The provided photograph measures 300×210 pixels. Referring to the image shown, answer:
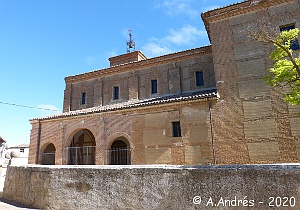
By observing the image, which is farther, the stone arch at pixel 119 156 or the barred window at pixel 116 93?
the barred window at pixel 116 93

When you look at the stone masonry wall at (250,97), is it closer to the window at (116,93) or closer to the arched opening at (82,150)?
the window at (116,93)

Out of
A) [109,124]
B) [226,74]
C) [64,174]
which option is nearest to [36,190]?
[64,174]

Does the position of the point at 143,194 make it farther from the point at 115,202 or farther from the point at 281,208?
the point at 281,208

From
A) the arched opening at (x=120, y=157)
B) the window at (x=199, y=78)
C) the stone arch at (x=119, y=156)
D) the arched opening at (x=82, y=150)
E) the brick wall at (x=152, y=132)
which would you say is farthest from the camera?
the arched opening at (x=82, y=150)

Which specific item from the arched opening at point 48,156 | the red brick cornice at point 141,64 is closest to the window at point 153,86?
the red brick cornice at point 141,64

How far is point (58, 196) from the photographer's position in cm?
625

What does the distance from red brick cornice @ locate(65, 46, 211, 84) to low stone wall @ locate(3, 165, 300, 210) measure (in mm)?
13796

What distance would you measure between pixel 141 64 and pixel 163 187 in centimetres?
1573

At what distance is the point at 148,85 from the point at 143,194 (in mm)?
14462

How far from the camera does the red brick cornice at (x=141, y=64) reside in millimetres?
17438

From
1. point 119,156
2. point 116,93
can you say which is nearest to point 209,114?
point 119,156

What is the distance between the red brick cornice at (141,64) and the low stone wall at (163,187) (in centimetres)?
1380

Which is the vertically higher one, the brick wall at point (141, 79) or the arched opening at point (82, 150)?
the brick wall at point (141, 79)

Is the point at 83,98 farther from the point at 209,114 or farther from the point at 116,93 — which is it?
the point at 209,114
